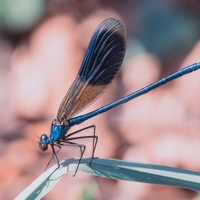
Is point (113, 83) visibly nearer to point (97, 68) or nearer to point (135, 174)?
point (97, 68)

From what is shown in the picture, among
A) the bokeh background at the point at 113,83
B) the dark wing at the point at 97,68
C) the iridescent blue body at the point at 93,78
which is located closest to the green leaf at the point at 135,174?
the iridescent blue body at the point at 93,78

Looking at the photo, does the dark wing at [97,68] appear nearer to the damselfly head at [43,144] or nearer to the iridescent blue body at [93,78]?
the iridescent blue body at [93,78]

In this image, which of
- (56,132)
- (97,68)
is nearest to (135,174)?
(56,132)

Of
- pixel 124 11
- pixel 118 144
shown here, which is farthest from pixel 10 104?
pixel 124 11

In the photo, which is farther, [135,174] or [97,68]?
[97,68]

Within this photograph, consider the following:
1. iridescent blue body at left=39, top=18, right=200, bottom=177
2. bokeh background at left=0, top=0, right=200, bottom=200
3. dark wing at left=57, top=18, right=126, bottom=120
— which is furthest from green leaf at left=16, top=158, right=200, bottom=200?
bokeh background at left=0, top=0, right=200, bottom=200

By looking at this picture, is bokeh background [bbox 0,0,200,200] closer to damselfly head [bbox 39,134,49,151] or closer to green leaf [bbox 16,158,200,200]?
damselfly head [bbox 39,134,49,151]

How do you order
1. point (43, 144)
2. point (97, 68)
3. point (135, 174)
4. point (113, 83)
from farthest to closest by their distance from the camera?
point (113, 83), point (97, 68), point (43, 144), point (135, 174)
